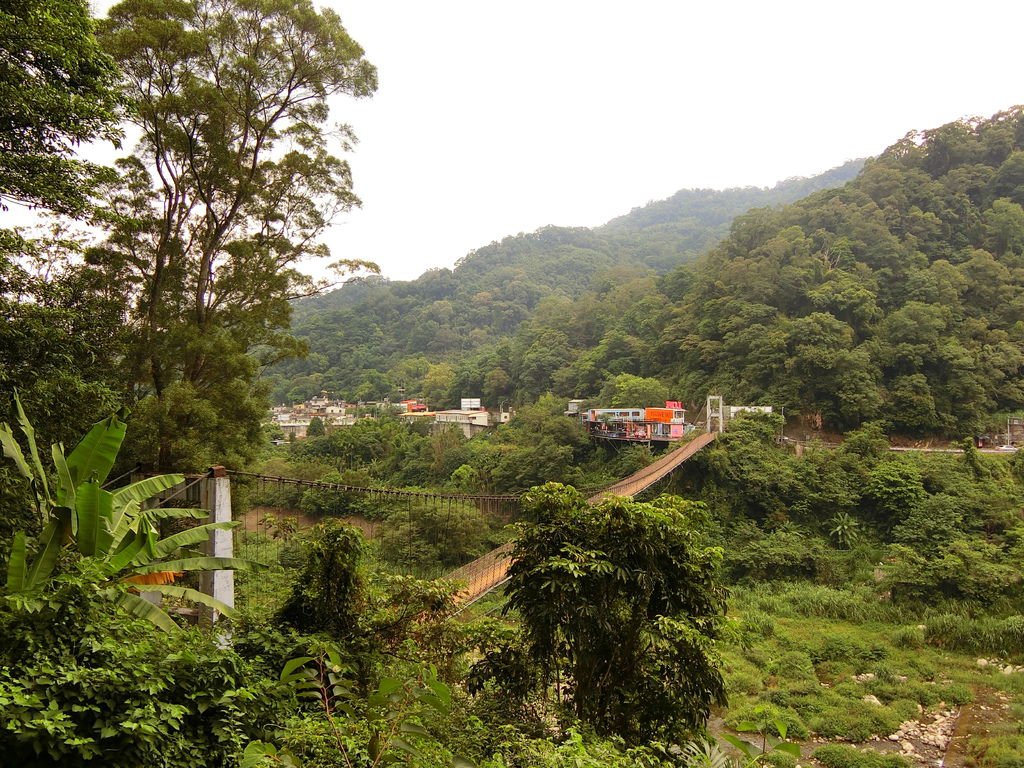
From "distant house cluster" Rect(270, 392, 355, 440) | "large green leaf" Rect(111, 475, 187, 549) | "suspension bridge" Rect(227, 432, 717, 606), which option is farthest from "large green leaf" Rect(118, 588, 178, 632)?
"distant house cluster" Rect(270, 392, 355, 440)

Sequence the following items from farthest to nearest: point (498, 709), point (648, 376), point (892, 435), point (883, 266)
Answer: point (648, 376), point (883, 266), point (892, 435), point (498, 709)

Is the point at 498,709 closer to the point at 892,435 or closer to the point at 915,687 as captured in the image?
the point at 915,687

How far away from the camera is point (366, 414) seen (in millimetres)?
23422

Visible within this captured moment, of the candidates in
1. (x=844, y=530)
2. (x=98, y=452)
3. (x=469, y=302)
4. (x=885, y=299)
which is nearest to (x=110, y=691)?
(x=98, y=452)

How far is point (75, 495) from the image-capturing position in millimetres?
2303

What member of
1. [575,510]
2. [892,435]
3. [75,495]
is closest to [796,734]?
[575,510]

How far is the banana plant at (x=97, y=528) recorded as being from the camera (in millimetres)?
2133

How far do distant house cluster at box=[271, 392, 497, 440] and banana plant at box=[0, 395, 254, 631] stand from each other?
1660 cm

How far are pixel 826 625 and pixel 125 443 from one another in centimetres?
981

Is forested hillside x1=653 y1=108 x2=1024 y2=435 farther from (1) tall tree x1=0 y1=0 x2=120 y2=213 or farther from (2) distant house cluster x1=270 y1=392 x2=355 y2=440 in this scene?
(2) distant house cluster x1=270 y1=392 x2=355 y2=440

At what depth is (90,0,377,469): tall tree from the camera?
4.62 m

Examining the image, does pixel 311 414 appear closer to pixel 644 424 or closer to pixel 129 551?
pixel 644 424

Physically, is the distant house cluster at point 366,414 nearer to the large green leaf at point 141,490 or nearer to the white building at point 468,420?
the white building at point 468,420

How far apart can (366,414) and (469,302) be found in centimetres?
1832
